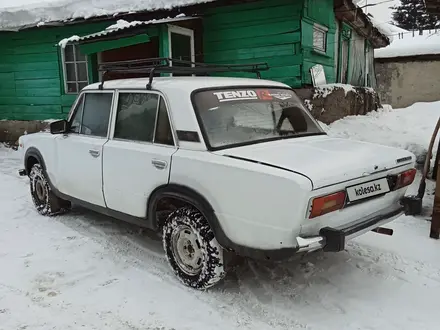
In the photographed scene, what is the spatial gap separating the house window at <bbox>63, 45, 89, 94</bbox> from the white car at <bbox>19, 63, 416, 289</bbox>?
668 centimetres

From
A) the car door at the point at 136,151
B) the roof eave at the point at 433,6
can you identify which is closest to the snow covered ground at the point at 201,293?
the car door at the point at 136,151

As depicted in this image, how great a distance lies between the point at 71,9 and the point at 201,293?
30.2ft

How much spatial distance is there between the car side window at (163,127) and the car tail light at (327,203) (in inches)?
56.9

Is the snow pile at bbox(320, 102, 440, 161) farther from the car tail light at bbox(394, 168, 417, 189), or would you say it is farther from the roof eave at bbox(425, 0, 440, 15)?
the car tail light at bbox(394, 168, 417, 189)

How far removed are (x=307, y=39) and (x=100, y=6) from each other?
500cm

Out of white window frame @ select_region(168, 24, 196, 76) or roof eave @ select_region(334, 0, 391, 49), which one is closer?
white window frame @ select_region(168, 24, 196, 76)

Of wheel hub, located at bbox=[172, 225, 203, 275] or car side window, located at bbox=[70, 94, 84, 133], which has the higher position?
car side window, located at bbox=[70, 94, 84, 133]

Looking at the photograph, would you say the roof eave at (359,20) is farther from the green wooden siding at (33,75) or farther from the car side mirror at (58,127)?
the car side mirror at (58,127)

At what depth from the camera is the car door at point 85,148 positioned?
4418 mm

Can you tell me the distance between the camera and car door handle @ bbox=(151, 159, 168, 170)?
3.62 meters

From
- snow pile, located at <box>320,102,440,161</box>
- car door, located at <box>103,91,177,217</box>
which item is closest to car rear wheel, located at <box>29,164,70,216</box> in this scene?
car door, located at <box>103,91,177,217</box>

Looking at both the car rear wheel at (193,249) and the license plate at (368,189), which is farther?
the car rear wheel at (193,249)

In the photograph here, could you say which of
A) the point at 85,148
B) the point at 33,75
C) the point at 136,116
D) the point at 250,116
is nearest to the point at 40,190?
the point at 85,148

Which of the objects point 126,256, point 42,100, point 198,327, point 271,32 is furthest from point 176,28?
point 198,327
